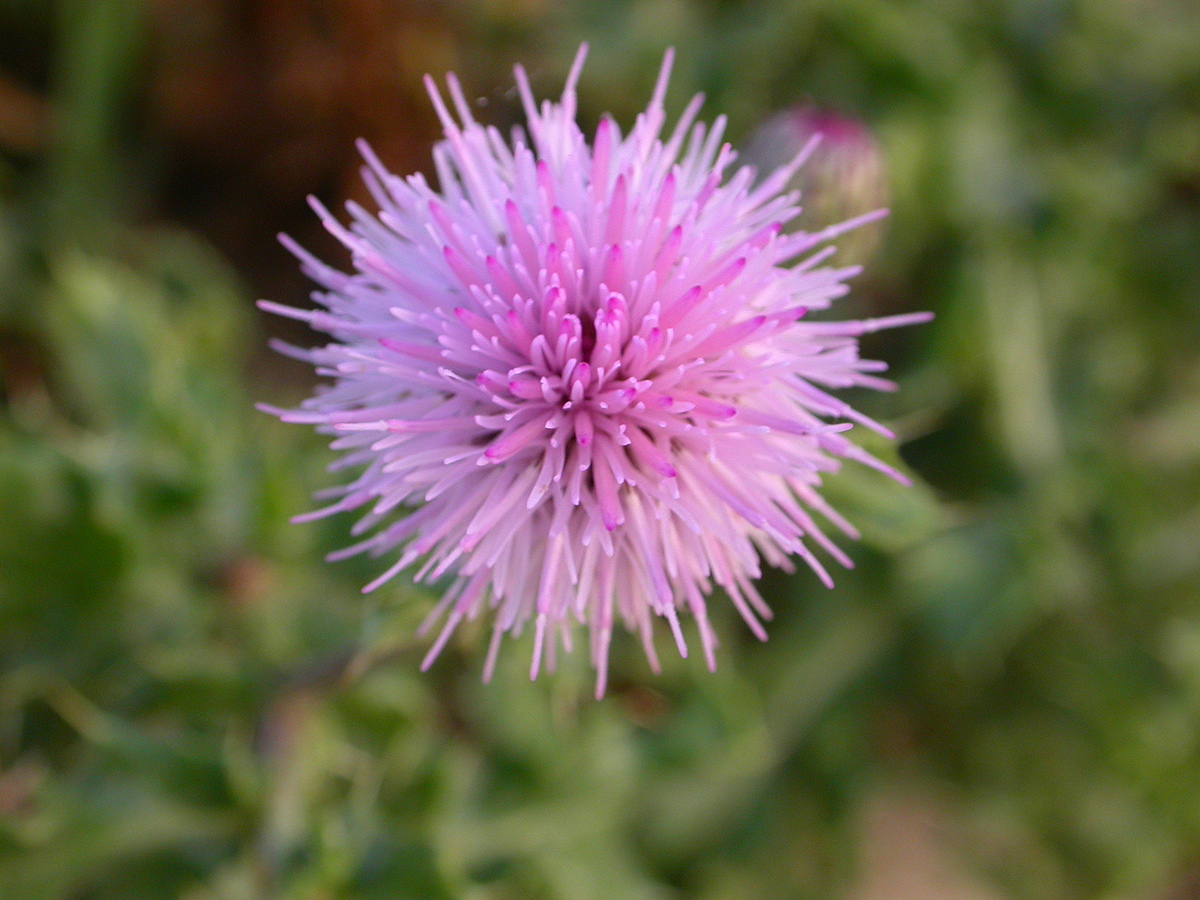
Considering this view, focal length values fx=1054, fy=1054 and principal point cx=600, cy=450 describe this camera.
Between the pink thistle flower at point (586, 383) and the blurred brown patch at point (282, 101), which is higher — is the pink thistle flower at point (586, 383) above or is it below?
below

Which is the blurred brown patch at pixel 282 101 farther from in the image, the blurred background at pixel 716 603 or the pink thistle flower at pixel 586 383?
the pink thistle flower at pixel 586 383

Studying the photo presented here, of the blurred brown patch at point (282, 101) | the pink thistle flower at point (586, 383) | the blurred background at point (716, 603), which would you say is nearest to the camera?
the pink thistle flower at point (586, 383)

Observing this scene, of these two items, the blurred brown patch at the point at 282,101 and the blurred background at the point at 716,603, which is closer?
the blurred background at the point at 716,603

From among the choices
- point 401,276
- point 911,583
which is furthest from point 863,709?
point 401,276

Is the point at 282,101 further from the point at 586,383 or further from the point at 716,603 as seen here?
the point at 586,383

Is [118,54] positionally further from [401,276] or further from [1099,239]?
[1099,239]

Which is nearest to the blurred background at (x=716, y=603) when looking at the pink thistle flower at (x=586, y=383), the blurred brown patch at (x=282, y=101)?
the blurred brown patch at (x=282, y=101)
